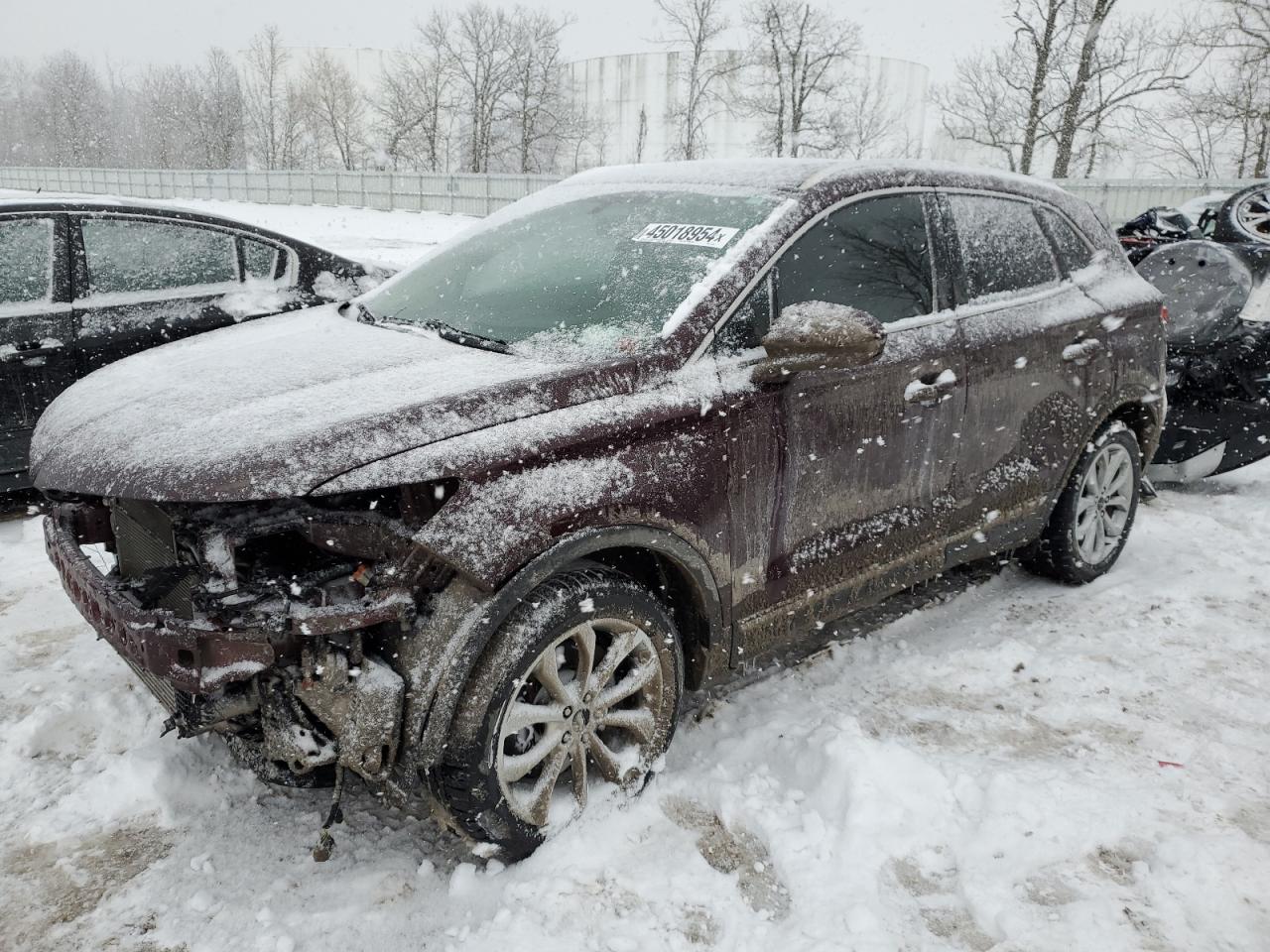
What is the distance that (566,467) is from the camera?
2.39 m

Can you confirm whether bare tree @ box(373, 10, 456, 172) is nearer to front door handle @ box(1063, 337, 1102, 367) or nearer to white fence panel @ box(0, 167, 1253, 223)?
white fence panel @ box(0, 167, 1253, 223)

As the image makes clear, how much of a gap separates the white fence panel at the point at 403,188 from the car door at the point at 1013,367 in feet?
83.7

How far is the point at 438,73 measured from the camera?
52.0 m

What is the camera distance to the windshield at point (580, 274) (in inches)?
110

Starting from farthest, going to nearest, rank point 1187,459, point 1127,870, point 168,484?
point 1187,459
point 1127,870
point 168,484

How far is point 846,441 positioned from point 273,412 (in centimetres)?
175

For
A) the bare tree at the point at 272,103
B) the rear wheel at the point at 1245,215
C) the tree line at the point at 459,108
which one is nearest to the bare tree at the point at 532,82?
the tree line at the point at 459,108

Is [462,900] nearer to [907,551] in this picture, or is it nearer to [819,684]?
[819,684]

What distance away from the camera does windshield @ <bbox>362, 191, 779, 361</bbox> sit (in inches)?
110

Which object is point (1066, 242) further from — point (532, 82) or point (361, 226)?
point (532, 82)

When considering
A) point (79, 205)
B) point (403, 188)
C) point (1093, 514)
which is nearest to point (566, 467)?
point (1093, 514)

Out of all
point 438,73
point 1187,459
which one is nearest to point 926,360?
point 1187,459

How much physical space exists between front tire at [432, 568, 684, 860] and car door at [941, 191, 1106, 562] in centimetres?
158

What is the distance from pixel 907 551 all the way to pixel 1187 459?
3.41m
